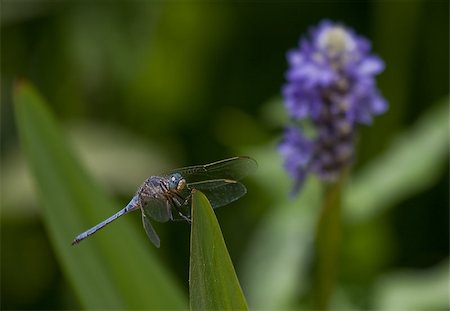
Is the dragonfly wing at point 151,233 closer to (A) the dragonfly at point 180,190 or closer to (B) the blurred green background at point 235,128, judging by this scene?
(A) the dragonfly at point 180,190

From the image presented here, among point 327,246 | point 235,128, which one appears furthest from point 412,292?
point 235,128

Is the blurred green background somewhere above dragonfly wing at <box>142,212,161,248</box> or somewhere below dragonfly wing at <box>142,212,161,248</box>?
above

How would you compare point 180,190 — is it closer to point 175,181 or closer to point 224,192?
point 175,181

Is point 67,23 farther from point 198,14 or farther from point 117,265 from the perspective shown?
point 117,265

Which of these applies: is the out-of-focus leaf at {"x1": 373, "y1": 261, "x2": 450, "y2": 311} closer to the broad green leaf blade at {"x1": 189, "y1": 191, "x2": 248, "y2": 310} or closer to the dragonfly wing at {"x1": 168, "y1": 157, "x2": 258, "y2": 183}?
the dragonfly wing at {"x1": 168, "y1": 157, "x2": 258, "y2": 183}


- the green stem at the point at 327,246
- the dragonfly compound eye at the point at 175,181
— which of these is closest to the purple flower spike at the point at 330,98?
the green stem at the point at 327,246

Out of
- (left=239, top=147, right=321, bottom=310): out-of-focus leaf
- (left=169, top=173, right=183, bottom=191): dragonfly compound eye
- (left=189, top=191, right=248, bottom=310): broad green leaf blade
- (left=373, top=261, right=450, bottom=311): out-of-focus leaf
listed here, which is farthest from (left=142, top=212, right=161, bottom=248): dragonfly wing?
(left=373, top=261, right=450, bottom=311): out-of-focus leaf
